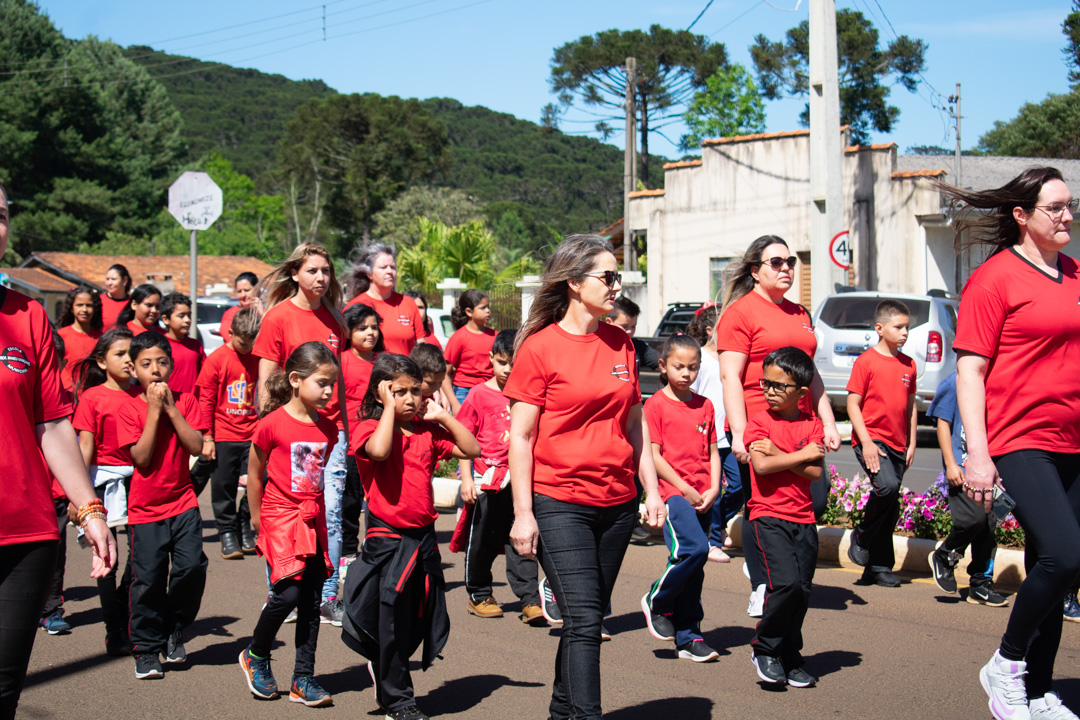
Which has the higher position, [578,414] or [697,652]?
[578,414]

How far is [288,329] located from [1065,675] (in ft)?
14.6

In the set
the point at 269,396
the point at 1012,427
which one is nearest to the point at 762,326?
the point at 1012,427

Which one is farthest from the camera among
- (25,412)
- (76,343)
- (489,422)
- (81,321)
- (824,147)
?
(824,147)

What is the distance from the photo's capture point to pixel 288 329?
6.12 meters

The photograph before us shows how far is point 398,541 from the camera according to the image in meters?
4.72

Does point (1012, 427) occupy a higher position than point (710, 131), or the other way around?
point (710, 131)

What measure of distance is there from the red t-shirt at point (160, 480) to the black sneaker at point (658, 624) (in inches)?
94.6

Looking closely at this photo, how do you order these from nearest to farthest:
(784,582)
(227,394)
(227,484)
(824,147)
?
(784,582) → (227,394) → (227,484) → (824,147)

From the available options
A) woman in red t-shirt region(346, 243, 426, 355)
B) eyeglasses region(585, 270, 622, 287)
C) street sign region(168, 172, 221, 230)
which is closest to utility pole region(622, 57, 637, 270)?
street sign region(168, 172, 221, 230)

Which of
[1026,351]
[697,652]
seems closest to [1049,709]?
[1026,351]

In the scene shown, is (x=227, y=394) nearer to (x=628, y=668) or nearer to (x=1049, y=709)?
(x=628, y=668)

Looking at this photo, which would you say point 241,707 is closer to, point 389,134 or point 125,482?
point 125,482

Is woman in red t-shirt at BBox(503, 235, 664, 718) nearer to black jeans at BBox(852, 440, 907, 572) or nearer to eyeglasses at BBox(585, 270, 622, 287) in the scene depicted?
eyeglasses at BBox(585, 270, 622, 287)

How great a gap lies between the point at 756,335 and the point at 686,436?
0.72 metres
